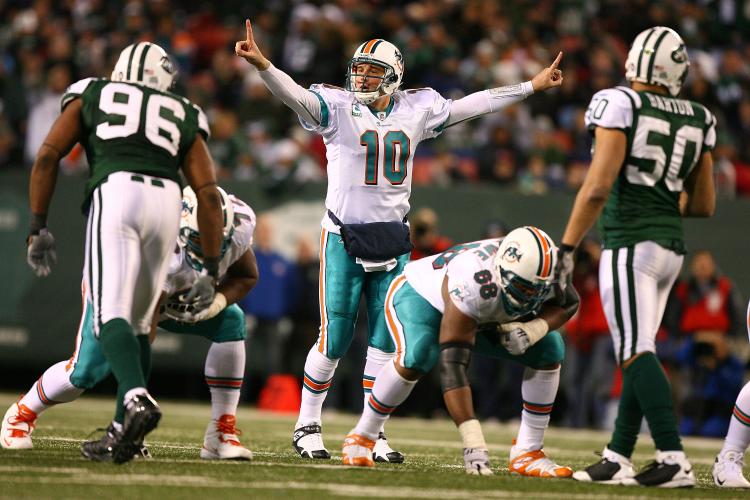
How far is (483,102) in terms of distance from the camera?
712 cm

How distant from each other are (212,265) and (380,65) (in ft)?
5.78

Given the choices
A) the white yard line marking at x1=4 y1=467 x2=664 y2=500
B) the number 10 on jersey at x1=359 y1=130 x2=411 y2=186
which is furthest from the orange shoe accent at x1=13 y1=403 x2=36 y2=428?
the number 10 on jersey at x1=359 y1=130 x2=411 y2=186

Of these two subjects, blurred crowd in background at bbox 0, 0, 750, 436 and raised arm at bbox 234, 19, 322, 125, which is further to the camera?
blurred crowd in background at bbox 0, 0, 750, 436

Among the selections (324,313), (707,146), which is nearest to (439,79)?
(324,313)

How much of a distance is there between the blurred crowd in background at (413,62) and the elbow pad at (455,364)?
21.7ft

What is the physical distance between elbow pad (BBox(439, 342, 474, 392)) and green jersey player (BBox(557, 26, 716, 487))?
1.76 feet

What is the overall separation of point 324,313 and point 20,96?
306 inches

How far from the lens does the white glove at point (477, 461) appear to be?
546 cm

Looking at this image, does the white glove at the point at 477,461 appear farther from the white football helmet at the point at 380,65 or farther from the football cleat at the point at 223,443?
the white football helmet at the point at 380,65

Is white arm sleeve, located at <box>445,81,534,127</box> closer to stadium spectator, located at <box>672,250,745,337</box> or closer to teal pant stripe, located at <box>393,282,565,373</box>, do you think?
teal pant stripe, located at <box>393,282,565,373</box>

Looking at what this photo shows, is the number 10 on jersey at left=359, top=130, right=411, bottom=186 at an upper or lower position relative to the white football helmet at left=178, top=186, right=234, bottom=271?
upper

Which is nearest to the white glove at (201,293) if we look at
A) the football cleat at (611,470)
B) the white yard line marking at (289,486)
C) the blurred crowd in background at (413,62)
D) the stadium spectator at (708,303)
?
the white yard line marking at (289,486)

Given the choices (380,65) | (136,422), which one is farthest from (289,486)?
(380,65)

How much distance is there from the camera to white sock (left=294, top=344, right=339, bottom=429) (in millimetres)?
6676
